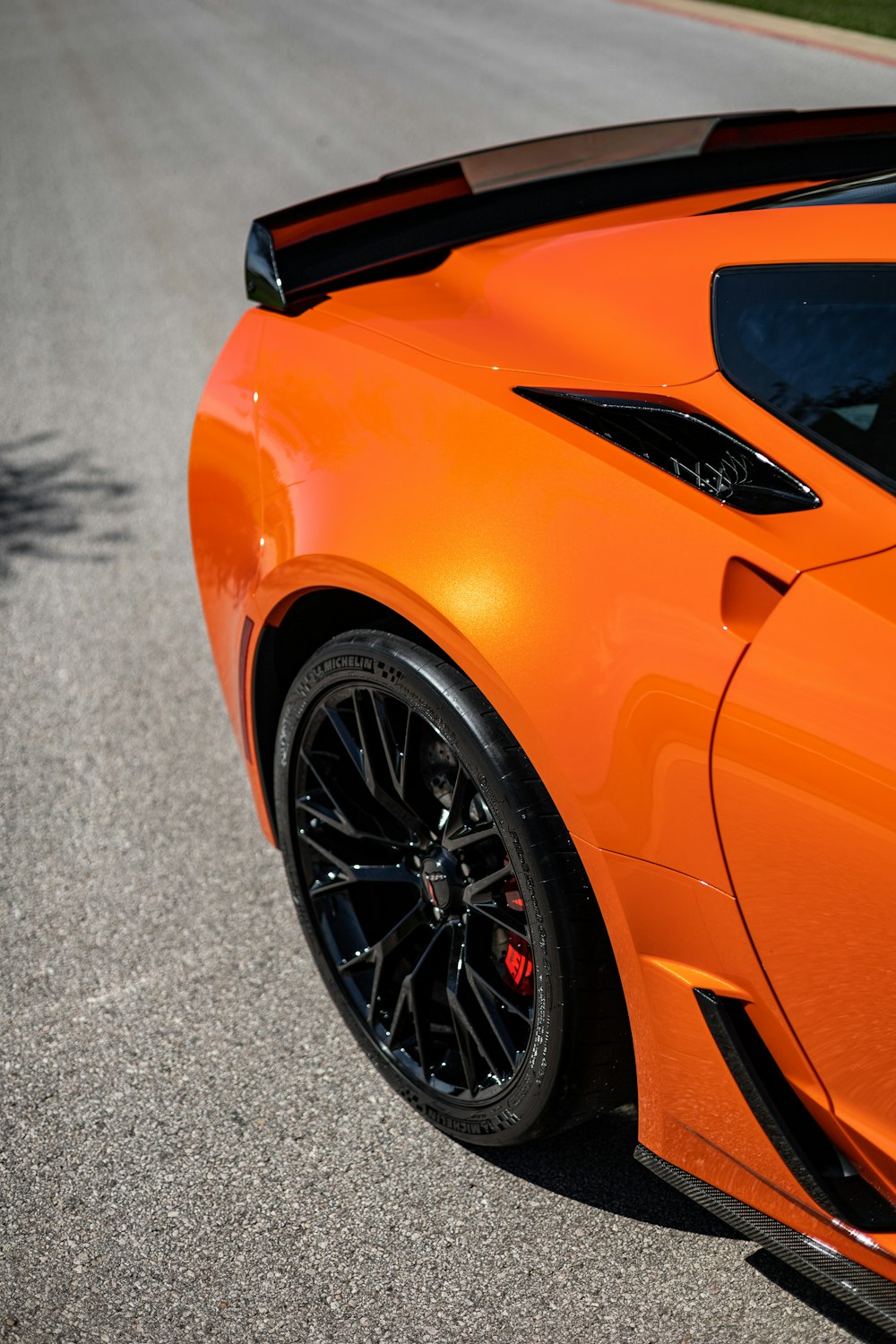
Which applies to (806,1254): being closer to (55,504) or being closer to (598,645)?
(598,645)

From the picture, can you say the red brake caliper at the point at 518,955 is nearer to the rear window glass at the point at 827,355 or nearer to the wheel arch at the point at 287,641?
the wheel arch at the point at 287,641

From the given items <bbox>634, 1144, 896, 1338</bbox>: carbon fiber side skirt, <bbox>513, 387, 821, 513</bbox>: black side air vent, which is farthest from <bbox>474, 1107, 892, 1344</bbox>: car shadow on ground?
<bbox>513, 387, 821, 513</bbox>: black side air vent

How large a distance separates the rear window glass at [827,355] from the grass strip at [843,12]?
13461 mm

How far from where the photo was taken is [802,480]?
1.61m

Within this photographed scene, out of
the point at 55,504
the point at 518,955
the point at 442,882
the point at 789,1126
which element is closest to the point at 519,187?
the point at 442,882

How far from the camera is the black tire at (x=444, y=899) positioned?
1.80m

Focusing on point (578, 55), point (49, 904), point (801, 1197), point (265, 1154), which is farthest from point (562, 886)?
point (578, 55)

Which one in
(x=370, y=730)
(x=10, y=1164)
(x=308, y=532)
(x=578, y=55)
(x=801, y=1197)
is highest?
(x=578, y=55)

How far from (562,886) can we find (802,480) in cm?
67

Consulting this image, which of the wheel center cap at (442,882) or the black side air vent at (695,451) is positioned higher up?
the black side air vent at (695,451)

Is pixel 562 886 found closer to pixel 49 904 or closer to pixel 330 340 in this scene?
pixel 330 340

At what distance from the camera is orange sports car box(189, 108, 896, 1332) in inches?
58.3

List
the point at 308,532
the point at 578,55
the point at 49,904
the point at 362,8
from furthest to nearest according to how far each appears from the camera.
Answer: the point at 362,8
the point at 578,55
the point at 49,904
the point at 308,532

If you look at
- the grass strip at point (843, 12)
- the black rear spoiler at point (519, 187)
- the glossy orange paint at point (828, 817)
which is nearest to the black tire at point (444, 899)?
the glossy orange paint at point (828, 817)
